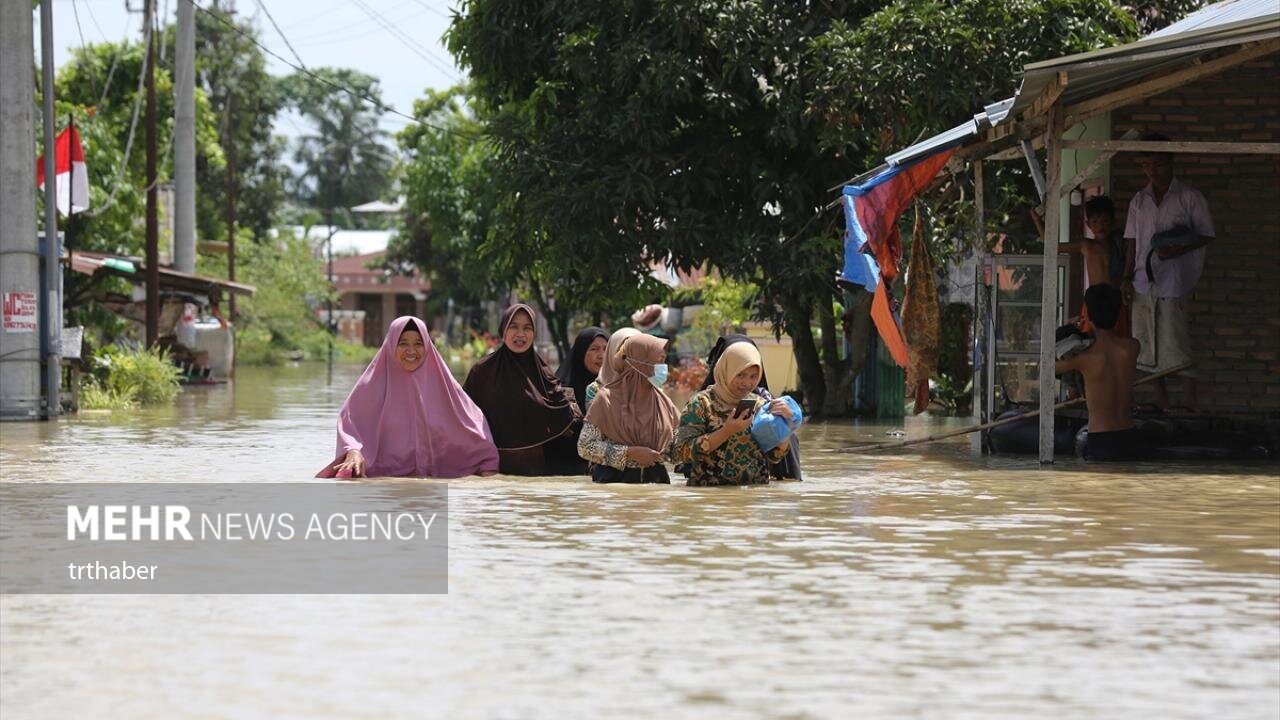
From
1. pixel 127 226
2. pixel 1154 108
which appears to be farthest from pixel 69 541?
pixel 127 226

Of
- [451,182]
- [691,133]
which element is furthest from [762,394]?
[451,182]

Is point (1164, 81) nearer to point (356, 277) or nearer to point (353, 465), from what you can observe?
point (353, 465)

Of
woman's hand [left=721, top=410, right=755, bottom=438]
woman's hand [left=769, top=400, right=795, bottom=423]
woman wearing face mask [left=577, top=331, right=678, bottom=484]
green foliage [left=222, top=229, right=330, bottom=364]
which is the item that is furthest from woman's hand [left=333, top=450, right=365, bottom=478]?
green foliage [left=222, top=229, right=330, bottom=364]

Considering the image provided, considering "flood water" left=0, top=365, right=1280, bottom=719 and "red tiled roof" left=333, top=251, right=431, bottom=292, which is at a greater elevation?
"red tiled roof" left=333, top=251, right=431, bottom=292

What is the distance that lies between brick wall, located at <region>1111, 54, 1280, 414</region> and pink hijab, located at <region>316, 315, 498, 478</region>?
6.91 metres

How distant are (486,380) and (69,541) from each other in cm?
482

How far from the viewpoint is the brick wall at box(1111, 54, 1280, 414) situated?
56.8ft

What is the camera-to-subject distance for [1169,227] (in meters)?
16.1

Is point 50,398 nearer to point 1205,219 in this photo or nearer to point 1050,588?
point 1205,219

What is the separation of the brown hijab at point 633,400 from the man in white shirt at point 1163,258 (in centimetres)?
536

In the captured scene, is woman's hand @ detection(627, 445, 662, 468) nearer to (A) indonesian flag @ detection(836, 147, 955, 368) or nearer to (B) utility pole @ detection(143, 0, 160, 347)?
(A) indonesian flag @ detection(836, 147, 955, 368)

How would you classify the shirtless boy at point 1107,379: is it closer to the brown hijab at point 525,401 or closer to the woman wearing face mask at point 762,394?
the woman wearing face mask at point 762,394

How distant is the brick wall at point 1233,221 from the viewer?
1731 cm

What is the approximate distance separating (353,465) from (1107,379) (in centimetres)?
582
